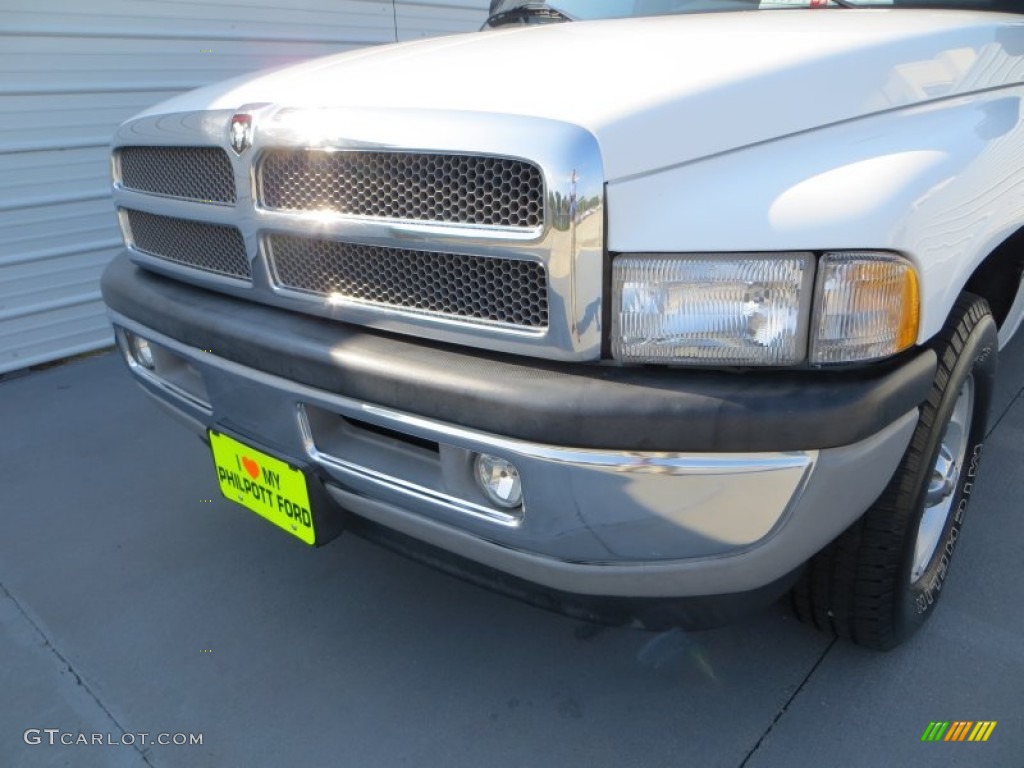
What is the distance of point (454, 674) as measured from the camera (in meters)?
2.03

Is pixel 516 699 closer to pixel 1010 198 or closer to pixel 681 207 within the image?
pixel 681 207

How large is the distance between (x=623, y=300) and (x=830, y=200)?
1.25ft

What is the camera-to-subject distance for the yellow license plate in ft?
5.88

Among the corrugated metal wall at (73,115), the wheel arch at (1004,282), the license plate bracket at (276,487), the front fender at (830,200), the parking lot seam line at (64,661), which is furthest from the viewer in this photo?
the corrugated metal wall at (73,115)

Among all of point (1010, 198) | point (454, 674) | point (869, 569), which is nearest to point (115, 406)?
point (454, 674)

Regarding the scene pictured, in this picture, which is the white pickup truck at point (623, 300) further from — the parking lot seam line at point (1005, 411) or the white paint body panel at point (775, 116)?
Result: the parking lot seam line at point (1005, 411)

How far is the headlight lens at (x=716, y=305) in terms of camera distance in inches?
51.8

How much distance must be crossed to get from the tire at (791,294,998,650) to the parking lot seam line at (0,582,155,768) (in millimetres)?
1640

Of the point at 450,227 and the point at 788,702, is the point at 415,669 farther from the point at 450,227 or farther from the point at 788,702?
the point at 450,227

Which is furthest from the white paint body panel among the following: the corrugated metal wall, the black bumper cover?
the corrugated metal wall

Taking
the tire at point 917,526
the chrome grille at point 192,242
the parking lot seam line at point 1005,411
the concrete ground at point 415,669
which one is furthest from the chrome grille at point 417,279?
the parking lot seam line at point 1005,411

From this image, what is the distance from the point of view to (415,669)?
2.04 metres

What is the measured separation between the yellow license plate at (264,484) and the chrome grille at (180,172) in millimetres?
599

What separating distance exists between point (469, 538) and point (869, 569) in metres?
0.90
